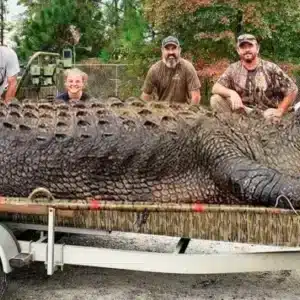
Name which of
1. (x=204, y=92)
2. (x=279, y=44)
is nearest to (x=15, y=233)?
(x=204, y=92)

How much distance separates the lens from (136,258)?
3762 mm

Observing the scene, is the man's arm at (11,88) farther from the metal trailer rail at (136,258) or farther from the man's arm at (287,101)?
the metal trailer rail at (136,258)

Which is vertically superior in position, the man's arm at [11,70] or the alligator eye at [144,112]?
the man's arm at [11,70]

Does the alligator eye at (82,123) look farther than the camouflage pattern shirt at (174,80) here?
No

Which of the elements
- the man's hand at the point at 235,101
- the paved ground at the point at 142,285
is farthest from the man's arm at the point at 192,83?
the paved ground at the point at 142,285

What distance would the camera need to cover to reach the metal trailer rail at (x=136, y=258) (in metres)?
3.75

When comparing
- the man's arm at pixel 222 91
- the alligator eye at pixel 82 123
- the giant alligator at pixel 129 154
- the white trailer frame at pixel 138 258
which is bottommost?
the white trailer frame at pixel 138 258

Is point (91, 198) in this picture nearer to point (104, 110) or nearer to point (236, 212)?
point (104, 110)

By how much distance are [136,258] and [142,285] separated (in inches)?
27.3

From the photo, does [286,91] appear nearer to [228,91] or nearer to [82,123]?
[228,91]

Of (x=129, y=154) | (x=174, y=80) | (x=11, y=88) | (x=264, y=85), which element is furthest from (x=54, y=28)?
(x=129, y=154)

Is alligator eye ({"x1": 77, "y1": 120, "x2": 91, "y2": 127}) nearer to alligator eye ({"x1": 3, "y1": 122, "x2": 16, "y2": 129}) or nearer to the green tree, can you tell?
alligator eye ({"x1": 3, "y1": 122, "x2": 16, "y2": 129})

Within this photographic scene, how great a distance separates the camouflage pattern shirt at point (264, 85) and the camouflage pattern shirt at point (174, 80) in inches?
44.7

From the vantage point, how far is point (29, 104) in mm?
4500
